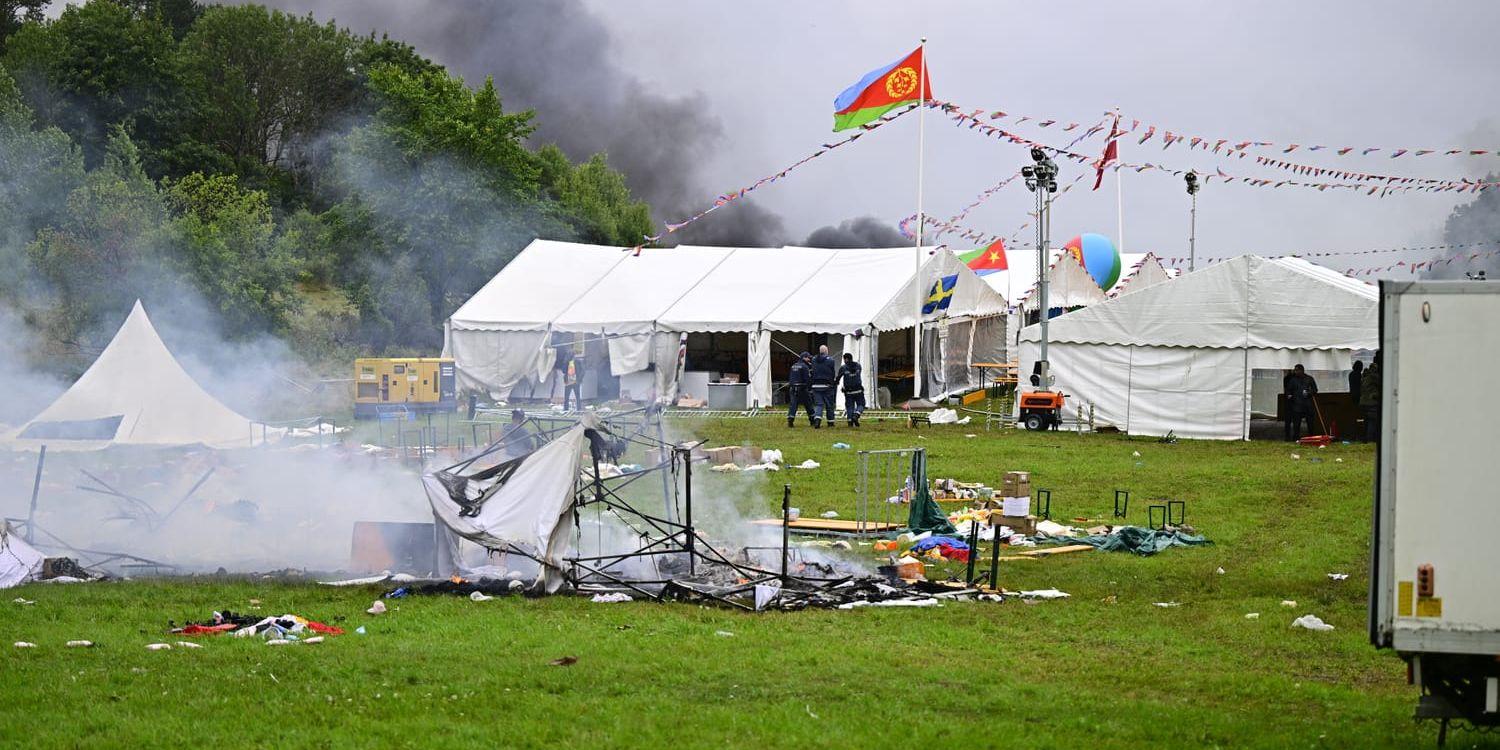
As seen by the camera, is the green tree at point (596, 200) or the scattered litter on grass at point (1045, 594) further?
the green tree at point (596, 200)

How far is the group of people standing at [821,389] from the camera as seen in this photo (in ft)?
88.3

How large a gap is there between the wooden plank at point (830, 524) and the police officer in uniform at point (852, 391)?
37.1ft

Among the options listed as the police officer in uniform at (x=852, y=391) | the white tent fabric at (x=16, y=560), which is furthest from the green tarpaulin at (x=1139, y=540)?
the police officer in uniform at (x=852, y=391)

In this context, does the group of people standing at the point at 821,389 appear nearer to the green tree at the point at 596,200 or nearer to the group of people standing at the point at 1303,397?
the group of people standing at the point at 1303,397

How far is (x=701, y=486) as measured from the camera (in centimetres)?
1880

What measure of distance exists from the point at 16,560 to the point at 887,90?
21.8m

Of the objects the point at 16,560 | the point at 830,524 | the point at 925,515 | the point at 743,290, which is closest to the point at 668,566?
the point at 830,524

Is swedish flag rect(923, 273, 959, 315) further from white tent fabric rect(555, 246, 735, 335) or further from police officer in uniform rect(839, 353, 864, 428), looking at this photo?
white tent fabric rect(555, 246, 735, 335)

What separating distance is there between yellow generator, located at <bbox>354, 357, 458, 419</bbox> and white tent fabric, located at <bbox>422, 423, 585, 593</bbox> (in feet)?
58.2

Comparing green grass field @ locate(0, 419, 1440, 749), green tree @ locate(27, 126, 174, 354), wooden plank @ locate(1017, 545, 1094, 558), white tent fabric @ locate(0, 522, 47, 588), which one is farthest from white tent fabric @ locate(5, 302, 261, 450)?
wooden plank @ locate(1017, 545, 1094, 558)

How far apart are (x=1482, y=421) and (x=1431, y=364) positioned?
1.12 feet

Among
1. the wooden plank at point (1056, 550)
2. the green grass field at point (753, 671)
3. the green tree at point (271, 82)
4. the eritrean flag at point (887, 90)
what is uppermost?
the green tree at point (271, 82)

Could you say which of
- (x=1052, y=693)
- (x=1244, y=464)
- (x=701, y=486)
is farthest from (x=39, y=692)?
(x=1244, y=464)

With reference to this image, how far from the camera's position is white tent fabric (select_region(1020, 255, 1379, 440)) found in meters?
25.4
